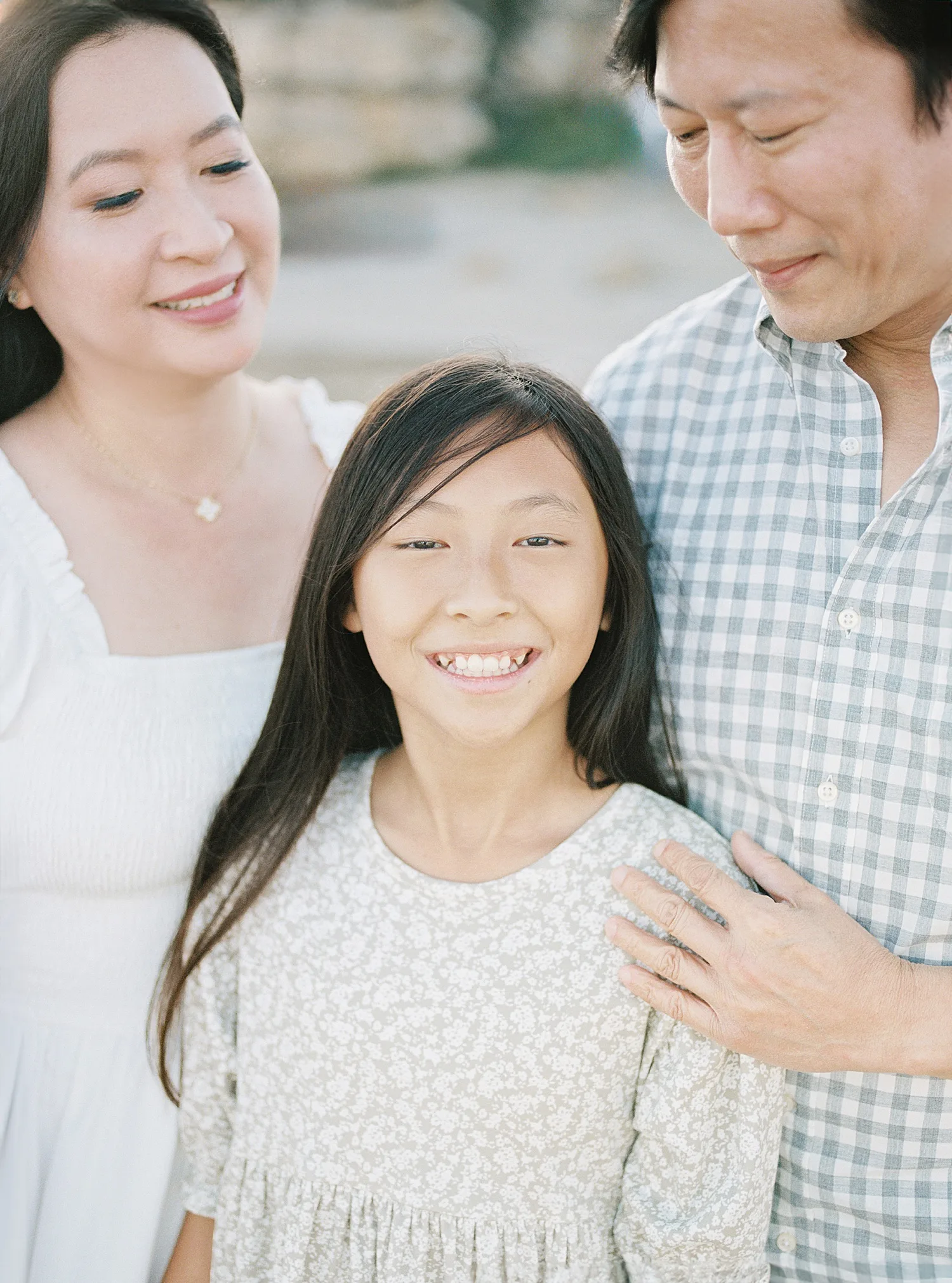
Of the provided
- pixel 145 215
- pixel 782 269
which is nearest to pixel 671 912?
pixel 782 269

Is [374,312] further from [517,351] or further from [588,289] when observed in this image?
[517,351]

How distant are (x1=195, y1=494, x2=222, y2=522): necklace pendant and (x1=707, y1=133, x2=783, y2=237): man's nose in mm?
1059

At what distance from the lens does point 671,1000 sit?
176 centimetres

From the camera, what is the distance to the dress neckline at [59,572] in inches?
82.2

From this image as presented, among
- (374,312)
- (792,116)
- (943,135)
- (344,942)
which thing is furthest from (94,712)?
(374,312)

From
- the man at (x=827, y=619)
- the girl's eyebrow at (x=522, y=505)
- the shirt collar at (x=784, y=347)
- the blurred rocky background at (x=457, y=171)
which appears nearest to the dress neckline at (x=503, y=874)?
the man at (x=827, y=619)

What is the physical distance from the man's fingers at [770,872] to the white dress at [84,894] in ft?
2.64

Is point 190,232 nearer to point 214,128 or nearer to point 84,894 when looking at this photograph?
point 214,128

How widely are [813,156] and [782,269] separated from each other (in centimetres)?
15

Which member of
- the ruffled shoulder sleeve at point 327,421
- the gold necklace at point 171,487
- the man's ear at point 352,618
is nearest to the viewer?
the man's ear at point 352,618

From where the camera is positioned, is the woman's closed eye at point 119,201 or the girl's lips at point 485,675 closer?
the girl's lips at point 485,675

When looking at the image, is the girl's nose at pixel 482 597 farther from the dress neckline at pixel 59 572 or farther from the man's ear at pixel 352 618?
the dress neckline at pixel 59 572

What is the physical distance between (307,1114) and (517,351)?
3.85 feet

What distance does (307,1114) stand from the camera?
191 centimetres
